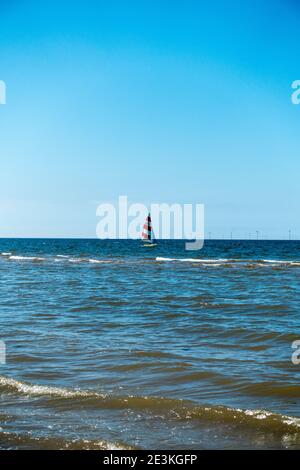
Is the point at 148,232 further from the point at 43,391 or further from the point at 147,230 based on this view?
the point at 43,391

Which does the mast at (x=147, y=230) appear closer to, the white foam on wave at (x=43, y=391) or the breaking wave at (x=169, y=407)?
the white foam on wave at (x=43, y=391)

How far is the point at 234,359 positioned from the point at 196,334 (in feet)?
7.77

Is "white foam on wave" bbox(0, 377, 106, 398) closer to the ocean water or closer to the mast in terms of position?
the ocean water

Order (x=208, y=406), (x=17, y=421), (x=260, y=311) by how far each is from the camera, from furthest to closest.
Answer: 1. (x=260, y=311)
2. (x=208, y=406)
3. (x=17, y=421)

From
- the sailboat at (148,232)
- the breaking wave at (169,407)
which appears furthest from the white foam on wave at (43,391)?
the sailboat at (148,232)

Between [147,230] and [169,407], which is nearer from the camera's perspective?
[169,407]

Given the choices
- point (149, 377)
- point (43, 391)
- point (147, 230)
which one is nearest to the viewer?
point (43, 391)

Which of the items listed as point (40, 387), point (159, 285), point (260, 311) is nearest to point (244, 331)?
point (260, 311)

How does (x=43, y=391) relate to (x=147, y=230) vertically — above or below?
below

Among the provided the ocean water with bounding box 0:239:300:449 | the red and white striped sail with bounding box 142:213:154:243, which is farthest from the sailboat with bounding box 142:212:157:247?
the ocean water with bounding box 0:239:300:449

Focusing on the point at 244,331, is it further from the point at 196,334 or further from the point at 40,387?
the point at 40,387

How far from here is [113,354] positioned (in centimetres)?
899

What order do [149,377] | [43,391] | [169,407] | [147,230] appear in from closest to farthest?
[169,407] < [43,391] < [149,377] < [147,230]

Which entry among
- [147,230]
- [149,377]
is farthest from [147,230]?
[149,377]
